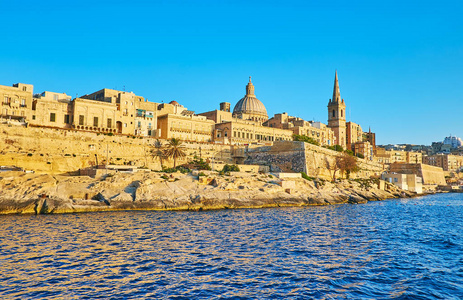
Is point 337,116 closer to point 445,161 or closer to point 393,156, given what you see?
point 393,156

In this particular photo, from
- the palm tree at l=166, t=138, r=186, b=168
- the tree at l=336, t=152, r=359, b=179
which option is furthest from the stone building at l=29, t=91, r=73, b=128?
the tree at l=336, t=152, r=359, b=179

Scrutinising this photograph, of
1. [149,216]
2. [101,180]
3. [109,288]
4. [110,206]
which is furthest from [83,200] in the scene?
[109,288]

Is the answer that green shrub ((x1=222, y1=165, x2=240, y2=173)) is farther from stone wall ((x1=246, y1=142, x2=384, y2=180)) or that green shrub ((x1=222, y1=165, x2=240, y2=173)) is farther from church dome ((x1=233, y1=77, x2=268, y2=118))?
church dome ((x1=233, y1=77, x2=268, y2=118))

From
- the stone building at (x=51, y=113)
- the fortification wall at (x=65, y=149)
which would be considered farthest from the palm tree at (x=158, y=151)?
the stone building at (x=51, y=113)

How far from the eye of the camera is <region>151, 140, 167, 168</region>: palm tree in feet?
177

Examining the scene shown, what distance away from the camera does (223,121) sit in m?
77.9

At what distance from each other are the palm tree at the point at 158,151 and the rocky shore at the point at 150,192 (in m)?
12.9

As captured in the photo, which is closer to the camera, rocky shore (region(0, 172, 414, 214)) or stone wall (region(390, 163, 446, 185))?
rocky shore (region(0, 172, 414, 214))

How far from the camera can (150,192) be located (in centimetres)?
3491

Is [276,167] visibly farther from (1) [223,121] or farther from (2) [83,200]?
(2) [83,200]

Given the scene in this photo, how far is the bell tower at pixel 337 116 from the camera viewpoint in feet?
331

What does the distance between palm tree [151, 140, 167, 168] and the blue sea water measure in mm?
26847

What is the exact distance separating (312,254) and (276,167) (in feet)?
135

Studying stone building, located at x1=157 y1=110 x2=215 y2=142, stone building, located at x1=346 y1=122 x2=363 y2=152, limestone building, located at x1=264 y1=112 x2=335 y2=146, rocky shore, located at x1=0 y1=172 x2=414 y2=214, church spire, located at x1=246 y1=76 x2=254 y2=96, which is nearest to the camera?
rocky shore, located at x1=0 y1=172 x2=414 y2=214
